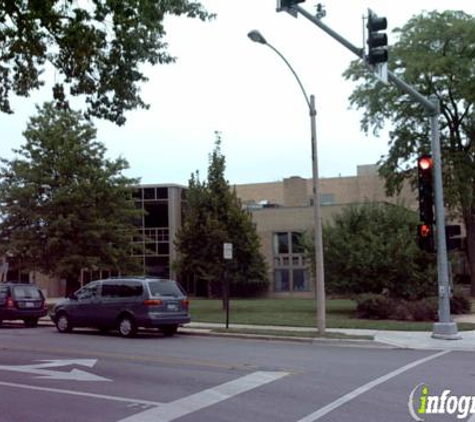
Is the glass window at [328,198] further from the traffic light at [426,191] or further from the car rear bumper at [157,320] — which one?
the traffic light at [426,191]

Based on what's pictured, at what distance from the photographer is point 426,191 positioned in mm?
18188

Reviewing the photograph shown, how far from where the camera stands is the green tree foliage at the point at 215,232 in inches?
1171

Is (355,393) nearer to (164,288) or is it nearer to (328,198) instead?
(164,288)

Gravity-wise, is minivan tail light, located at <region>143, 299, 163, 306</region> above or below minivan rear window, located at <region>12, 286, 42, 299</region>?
below

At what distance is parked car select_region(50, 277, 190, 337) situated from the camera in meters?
19.3

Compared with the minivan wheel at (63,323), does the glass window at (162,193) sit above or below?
above

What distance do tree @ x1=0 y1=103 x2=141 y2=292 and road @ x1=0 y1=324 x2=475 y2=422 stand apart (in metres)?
13.4

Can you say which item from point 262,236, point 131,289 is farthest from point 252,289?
point 131,289

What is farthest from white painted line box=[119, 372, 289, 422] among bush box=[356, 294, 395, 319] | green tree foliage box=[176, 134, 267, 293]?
green tree foliage box=[176, 134, 267, 293]

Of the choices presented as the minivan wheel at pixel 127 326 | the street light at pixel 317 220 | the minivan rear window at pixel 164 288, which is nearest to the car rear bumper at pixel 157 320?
the minivan wheel at pixel 127 326

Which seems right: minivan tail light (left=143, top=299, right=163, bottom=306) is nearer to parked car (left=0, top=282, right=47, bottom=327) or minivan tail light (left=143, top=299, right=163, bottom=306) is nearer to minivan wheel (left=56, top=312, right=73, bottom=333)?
minivan wheel (left=56, top=312, right=73, bottom=333)

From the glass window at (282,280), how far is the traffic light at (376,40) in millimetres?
34912

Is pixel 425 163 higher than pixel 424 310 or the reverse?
higher

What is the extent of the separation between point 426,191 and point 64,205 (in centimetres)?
1826
